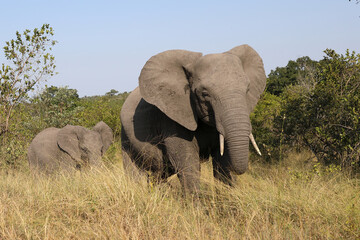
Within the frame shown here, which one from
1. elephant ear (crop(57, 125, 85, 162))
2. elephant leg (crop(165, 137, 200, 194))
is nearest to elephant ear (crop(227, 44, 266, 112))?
elephant leg (crop(165, 137, 200, 194))

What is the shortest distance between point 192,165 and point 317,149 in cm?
321

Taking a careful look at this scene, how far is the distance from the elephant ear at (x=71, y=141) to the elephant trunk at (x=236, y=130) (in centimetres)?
542

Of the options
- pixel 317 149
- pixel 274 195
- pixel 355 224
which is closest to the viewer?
pixel 355 224

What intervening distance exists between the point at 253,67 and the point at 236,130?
4.15ft

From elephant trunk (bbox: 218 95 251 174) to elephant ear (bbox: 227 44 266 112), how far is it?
0.77m

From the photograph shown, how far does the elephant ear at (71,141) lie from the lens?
9.28 m

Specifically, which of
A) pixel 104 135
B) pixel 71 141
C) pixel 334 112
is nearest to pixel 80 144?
pixel 71 141

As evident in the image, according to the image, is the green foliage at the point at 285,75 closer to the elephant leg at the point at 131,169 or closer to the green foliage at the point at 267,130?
the green foliage at the point at 267,130

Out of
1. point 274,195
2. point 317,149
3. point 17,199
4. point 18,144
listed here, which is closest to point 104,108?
point 18,144

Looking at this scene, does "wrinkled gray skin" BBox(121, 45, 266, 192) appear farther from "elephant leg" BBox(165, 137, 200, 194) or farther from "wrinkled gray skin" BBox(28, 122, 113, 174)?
"wrinkled gray skin" BBox(28, 122, 113, 174)

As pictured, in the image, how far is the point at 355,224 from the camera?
3846mm

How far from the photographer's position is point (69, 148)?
30.6 ft

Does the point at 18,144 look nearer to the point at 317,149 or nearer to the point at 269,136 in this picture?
the point at 269,136

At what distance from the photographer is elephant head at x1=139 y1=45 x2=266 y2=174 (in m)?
4.50
